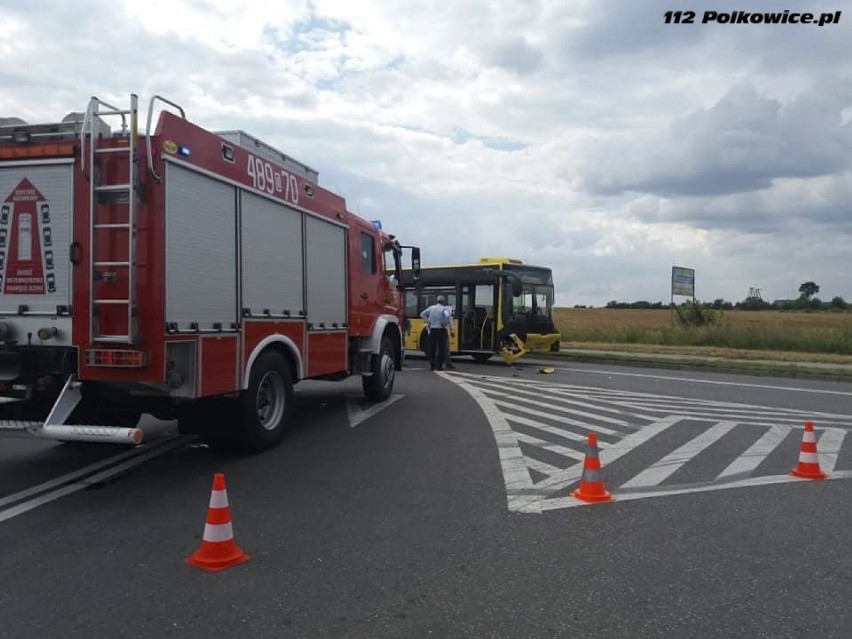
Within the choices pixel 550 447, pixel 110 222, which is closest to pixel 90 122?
pixel 110 222

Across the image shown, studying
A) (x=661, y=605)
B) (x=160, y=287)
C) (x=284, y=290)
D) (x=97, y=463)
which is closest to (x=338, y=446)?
(x=284, y=290)

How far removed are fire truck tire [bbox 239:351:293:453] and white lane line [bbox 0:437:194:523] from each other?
1073mm

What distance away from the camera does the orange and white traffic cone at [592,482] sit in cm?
604

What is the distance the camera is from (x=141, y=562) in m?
4.58

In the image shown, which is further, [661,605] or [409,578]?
[409,578]

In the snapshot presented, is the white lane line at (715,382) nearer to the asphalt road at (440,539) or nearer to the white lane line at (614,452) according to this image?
the white lane line at (614,452)

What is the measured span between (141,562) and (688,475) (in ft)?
16.2

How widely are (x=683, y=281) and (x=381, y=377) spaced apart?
30281 millimetres

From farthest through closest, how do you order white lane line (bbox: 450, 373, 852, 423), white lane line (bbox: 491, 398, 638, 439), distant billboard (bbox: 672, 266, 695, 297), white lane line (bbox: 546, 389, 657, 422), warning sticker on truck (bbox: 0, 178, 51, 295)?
distant billboard (bbox: 672, 266, 695, 297), white lane line (bbox: 450, 373, 852, 423), white lane line (bbox: 546, 389, 657, 422), white lane line (bbox: 491, 398, 638, 439), warning sticker on truck (bbox: 0, 178, 51, 295)

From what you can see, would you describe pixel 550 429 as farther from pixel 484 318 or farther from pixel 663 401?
pixel 484 318

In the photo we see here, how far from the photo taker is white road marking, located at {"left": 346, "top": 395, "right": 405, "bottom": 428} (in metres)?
10.3

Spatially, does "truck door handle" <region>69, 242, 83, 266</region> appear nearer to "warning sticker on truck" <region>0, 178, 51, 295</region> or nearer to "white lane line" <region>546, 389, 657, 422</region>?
"warning sticker on truck" <region>0, 178, 51, 295</region>

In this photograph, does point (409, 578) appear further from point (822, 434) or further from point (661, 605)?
point (822, 434)

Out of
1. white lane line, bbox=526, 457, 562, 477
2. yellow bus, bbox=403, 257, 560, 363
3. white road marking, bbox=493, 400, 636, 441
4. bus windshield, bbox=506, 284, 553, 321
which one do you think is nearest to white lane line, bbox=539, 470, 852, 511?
white lane line, bbox=526, 457, 562, 477
